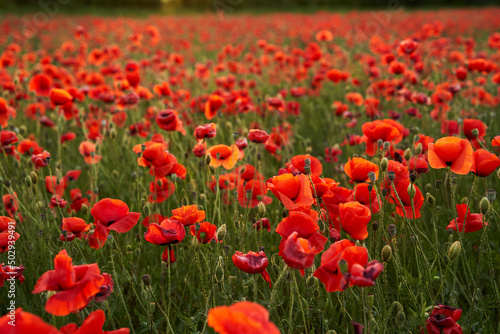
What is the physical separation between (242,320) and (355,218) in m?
0.58

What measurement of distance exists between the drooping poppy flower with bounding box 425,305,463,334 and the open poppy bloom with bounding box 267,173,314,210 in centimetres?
45

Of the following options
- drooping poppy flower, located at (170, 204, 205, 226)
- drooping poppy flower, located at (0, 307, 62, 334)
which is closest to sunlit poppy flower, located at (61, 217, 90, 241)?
drooping poppy flower, located at (170, 204, 205, 226)

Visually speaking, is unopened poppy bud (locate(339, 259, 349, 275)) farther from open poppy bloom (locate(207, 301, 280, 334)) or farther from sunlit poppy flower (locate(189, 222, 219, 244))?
sunlit poppy flower (locate(189, 222, 219, 244))

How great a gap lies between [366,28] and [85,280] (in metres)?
10.9

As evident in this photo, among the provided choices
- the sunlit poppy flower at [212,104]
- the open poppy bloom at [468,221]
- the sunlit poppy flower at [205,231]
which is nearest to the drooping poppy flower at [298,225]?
the sunlit poppy flower at [205,231]

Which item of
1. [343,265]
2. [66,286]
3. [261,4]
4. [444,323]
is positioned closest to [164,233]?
[66,286]

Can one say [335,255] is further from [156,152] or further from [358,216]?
[156,152]

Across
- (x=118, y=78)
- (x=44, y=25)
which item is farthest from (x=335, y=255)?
(x=44, y=25)

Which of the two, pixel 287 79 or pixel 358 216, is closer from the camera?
pixel 358 216

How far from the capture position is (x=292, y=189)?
4.09ft

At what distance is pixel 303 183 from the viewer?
1235 millimetres

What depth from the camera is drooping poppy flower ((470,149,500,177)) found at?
1.28 meters

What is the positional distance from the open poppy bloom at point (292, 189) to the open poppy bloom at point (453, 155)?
1.47 feet

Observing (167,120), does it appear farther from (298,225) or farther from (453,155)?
(453,155)
